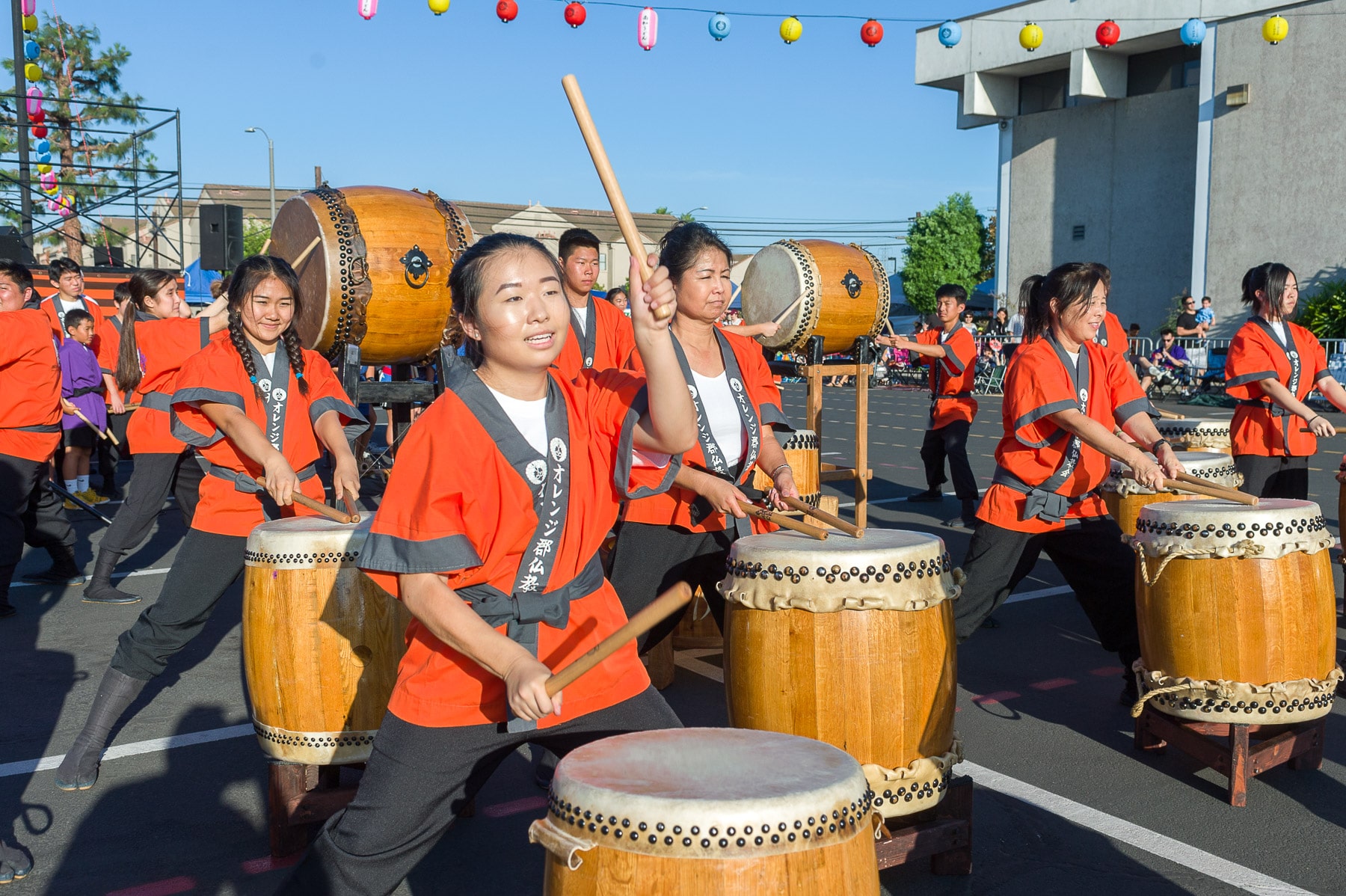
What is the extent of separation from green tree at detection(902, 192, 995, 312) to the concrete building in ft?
31.8

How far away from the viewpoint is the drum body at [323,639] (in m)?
3.03

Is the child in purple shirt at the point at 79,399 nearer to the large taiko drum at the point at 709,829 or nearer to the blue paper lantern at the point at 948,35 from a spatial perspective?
the large taiko drum at the point at 709,829

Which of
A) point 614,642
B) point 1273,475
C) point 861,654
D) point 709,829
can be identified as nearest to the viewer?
point 709,829

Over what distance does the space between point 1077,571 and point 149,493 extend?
4451 millimetres

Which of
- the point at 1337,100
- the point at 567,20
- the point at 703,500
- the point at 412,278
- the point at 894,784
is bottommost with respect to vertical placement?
the point at 894,784

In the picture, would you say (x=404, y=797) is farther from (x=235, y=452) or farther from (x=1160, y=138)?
(x=1160, y=138)

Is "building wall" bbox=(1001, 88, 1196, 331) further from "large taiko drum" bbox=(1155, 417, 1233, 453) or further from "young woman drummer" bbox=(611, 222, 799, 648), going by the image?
"young woman drummer" bbox=(611, 222, 799, 648)

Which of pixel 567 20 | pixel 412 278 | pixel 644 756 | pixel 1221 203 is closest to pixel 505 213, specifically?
pixel 1221 203

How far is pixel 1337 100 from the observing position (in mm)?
23312

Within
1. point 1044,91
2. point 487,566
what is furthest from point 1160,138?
point 487,566

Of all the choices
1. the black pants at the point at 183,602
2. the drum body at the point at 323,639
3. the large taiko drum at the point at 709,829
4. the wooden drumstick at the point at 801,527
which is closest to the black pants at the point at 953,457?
the wooden drumstick at the point at 801,527

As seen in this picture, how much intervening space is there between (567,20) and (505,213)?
4763cm

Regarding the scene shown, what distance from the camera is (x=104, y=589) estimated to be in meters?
6.30

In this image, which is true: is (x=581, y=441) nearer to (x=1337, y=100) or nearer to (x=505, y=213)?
(x=1337, y=100)
